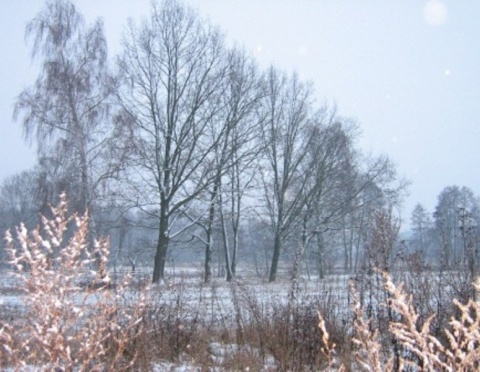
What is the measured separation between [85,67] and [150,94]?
9.72 feet

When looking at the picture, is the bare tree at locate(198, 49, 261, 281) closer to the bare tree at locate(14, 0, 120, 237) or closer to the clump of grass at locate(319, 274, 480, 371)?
the bare tree at locate(14, 0, 120, 237)

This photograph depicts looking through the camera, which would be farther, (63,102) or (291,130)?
(291,130)

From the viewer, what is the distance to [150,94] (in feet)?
59.0

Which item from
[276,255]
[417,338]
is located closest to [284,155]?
[276,255]

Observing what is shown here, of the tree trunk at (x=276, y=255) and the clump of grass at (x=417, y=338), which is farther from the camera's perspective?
the tree trunk at (x=276, y=255)

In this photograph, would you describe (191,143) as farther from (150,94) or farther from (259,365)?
(259,365)

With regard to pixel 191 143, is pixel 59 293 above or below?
below

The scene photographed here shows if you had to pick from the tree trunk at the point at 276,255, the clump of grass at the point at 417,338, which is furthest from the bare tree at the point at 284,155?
the clump of grass at the point at 417,338

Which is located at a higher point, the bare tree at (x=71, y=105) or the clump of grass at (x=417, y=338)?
the bare tree at (x=71, y=105)

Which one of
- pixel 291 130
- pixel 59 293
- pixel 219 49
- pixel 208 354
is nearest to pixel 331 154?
pixel 291 130

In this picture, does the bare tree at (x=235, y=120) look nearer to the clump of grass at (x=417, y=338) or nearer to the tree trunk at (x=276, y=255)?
the tree trunk at (x=276, y=255)

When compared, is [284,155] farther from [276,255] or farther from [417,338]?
[417,338]

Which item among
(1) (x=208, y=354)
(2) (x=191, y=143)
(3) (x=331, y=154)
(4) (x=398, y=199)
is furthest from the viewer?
(4) (x=398, y=199)

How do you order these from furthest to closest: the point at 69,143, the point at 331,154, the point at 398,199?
the point at 398,199 < the point at 331,154 < the point at 69,143
